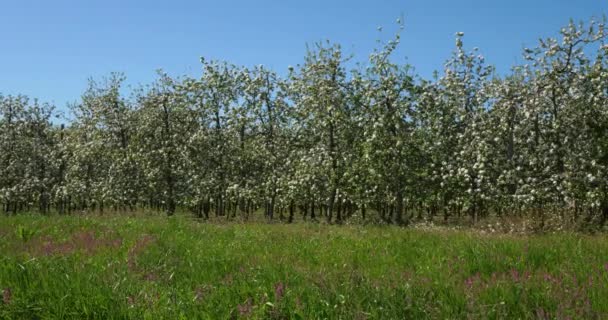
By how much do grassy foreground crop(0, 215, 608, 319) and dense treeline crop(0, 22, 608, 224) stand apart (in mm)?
8582

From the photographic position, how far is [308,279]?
7207mm

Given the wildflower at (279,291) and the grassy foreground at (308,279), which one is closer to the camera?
the grassy foreground at (308,279)

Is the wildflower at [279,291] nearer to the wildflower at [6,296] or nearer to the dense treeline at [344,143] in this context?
the wildflower at [6,296]

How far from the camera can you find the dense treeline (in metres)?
19.1

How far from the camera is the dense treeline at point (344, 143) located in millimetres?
19078

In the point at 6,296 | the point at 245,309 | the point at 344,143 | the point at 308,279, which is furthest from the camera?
the point at 344,143

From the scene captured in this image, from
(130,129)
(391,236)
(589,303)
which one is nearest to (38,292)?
(589,303)

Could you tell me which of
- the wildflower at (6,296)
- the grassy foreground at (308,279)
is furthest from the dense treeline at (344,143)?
the wildflower at (6,296)

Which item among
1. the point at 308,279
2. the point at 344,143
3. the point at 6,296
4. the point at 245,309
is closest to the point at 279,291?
the point at 245,309

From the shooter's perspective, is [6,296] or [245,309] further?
[6,296]

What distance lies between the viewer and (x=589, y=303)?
18.8 ft

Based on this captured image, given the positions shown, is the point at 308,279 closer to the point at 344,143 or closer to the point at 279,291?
the point at 279,291

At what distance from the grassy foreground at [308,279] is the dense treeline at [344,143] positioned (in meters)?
8.58

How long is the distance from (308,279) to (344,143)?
18.7 metres
